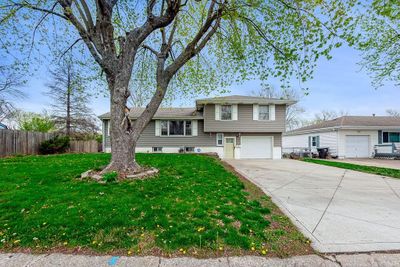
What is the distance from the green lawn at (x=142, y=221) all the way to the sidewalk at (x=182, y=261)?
4.6 inches

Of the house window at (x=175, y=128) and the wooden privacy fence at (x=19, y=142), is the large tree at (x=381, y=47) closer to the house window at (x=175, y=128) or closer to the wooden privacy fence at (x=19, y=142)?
the house window at (x=175, y=128)

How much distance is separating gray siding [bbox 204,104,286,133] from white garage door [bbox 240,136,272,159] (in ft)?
2.93

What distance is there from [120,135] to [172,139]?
1002cm

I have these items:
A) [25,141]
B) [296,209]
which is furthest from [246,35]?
[25,141]

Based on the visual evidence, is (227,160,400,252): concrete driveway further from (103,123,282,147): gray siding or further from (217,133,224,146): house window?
(103,123,282,147): gray siding

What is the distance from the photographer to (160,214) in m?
3.45

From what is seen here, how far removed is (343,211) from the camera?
402cm

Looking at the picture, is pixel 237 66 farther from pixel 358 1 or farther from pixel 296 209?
pixel 296 209

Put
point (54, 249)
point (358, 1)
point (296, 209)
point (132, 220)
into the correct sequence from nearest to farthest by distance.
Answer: point (54, 249), point (132, 220), point (296, 209), point (358, 1)

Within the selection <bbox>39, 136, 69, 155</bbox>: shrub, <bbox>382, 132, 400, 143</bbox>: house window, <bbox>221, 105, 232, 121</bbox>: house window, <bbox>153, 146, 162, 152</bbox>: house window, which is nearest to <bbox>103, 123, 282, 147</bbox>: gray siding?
<bbox>153, 146, 162, 152</bbox>: house window

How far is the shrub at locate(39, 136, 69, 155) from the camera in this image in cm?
1452

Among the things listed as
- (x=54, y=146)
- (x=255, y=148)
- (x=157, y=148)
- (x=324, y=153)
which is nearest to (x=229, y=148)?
(x=255, y=148)

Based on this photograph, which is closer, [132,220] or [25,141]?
[132,220]

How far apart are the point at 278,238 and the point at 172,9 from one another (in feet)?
22.1
